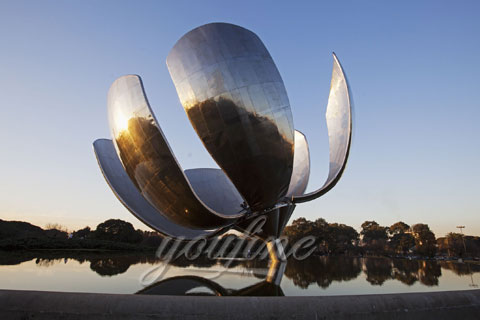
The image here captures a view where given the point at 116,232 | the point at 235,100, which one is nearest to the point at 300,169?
the point at 235,100

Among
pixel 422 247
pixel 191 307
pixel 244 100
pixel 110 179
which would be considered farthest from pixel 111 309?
pixel 422 247

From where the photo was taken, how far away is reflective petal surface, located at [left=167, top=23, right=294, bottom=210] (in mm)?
7020

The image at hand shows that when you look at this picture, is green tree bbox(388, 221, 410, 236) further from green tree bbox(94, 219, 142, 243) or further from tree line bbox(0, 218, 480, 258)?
green tree bbox(94, 219, 142, 243)

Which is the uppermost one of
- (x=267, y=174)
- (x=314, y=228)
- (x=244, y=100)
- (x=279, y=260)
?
(x=314, y=228)

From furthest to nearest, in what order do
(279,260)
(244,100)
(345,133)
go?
(279,260)
(345,133)
(244,100)

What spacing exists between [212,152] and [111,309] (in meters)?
4.21

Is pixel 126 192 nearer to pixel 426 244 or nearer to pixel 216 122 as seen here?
pixel 216 122

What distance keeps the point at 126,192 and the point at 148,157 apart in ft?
12.8

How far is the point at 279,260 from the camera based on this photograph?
1188 centimetres

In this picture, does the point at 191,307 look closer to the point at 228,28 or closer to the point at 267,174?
the point at 267,174

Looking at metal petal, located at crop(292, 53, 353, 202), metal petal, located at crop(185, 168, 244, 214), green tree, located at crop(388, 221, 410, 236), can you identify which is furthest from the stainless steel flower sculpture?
green tree, located at crop(388, 221, 410, 236)

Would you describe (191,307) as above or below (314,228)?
below

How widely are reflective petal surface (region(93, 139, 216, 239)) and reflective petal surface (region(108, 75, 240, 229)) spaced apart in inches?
87.3

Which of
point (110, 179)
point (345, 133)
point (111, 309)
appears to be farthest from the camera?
point (110, 179)
